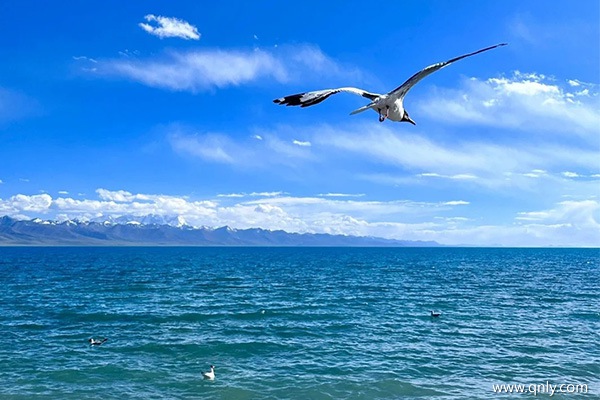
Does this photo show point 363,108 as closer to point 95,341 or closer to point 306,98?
point 306,98

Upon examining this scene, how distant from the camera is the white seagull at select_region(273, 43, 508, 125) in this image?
3.79 meters

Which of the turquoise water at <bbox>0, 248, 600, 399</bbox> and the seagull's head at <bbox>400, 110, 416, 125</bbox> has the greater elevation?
A: the seagull's head at <bbox>400, 110, 416, 125</bbox>

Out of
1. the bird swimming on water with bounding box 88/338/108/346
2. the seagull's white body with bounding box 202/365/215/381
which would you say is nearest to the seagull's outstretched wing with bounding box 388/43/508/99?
the seagull's white body with bounding box 202/365/215/381

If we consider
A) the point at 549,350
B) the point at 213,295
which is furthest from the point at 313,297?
the point at 549,350

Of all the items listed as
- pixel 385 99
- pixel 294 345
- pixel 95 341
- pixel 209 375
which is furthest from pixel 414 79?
pixel 95 341

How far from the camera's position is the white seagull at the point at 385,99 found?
379 cm

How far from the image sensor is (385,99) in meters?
4.00

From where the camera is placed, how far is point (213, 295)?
179 ft

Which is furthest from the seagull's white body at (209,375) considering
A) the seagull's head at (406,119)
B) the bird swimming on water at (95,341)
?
the seagull's head at (406,119)

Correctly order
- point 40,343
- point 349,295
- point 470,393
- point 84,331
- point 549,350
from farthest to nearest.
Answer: point 349,295 → point 84,331 → point 40,343 → point 549,350 → point 470,393

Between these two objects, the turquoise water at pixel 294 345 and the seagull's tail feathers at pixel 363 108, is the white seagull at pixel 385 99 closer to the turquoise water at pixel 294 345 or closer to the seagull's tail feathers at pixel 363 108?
the seagull's tail feathers at pixel 363 108

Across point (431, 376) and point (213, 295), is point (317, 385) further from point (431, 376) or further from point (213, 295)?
point (213, 295)

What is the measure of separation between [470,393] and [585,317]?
2556 centimetres

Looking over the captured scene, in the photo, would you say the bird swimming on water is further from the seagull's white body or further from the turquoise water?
the seagull's white body
